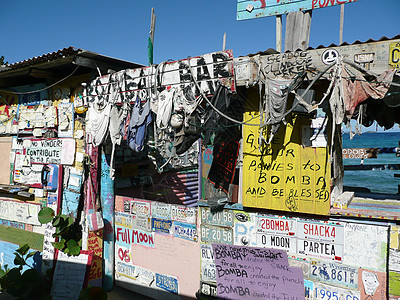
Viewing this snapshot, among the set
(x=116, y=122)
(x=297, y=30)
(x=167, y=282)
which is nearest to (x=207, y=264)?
(x=167, y=282)

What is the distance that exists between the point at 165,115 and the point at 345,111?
2.91m

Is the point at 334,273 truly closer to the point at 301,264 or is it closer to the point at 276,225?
the point at 301,264

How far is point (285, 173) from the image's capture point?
5.23 m

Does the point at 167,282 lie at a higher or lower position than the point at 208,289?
lower

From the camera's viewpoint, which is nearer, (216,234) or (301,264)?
(301,264)

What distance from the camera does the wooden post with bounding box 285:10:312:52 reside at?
5.42m

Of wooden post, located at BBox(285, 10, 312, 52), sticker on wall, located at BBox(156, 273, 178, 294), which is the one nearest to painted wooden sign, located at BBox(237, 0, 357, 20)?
wooden post, located at BBox(285, 10, 312, 52)

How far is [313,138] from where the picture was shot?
16.4 feet

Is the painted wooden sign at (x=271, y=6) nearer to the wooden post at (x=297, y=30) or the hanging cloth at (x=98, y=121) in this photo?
the wooden post at (x=297, y=30)

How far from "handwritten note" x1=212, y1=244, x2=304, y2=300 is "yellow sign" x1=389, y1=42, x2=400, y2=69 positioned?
324 cm

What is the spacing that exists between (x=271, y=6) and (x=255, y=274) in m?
4.78

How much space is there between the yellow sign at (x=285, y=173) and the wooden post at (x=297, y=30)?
1369 millimetres

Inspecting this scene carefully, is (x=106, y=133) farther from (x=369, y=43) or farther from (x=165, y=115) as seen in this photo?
(x=369, y=43)

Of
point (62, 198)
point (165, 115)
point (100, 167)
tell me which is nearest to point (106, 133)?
point (100, 167)
